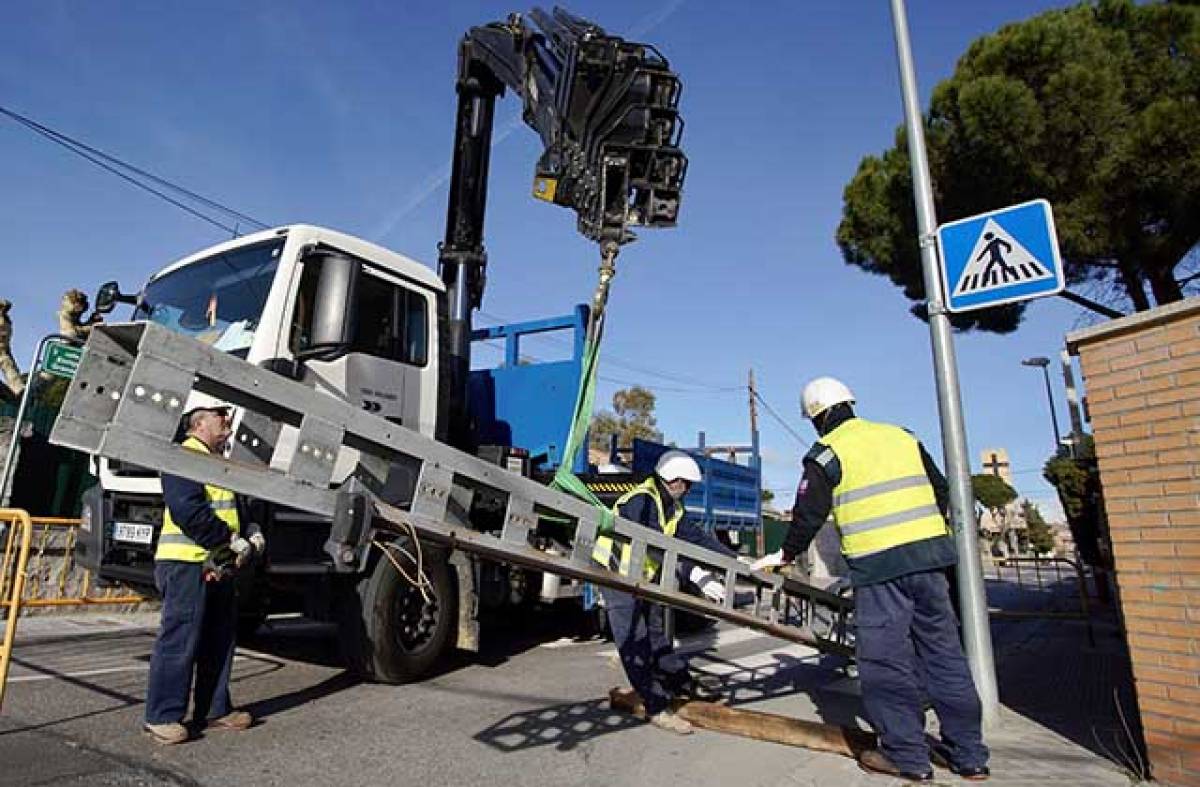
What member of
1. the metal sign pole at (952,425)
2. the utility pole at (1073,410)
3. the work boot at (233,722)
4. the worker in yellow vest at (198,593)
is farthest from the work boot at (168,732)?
the utility pole at (1073,410)

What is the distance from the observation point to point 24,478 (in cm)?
835

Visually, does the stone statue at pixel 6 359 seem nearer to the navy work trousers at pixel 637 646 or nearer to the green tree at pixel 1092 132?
the navy work trousers at pixel 637 646

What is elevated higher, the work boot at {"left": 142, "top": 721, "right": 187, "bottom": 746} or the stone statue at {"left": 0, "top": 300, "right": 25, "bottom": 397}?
the stone statue at {"left": 0, "top": 300, "right": 25, "bottom": 397}

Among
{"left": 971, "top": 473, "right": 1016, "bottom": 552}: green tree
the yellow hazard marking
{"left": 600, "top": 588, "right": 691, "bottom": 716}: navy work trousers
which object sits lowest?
{"left": 600, "top": 588, "right": 691, "bottom": 716}: navy work trousers

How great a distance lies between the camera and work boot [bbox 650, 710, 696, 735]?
392cm

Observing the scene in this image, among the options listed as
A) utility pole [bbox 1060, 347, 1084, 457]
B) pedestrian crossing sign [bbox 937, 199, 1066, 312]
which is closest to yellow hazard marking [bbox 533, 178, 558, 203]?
pedestrian crossing sign [bbox 937, 199, 1066, 312]

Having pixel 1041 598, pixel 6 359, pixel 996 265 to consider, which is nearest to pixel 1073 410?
pixel 1041 598

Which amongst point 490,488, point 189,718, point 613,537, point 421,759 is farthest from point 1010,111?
point 189,718

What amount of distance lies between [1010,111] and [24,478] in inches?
481

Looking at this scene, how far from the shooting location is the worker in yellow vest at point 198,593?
339cm

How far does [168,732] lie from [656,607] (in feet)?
9.07

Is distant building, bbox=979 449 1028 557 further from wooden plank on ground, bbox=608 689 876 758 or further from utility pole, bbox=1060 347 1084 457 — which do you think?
wooden plank on ground, bbox=608 689 876 758

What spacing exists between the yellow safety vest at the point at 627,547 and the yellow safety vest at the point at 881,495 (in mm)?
1021

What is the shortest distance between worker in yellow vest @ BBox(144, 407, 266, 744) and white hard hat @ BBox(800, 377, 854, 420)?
2908 mm
